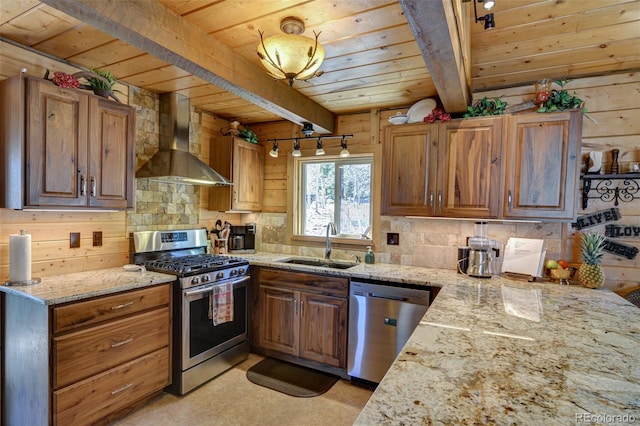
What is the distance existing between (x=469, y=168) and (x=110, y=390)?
295 centimetres

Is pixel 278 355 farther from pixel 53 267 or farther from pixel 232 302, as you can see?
pixel 53 267

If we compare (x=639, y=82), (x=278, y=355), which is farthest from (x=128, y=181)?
(x=639, y=82)

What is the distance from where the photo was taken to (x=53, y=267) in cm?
231

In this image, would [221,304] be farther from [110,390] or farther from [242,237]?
[242,237]

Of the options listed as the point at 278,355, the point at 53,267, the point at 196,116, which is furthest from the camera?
the point at 196,116

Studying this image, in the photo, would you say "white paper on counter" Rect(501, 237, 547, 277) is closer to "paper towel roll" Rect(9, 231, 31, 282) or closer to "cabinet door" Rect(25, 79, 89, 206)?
"cabinet door" Rect(25, 79, 89, 206)

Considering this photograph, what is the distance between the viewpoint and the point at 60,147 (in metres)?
2.07

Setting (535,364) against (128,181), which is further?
(128,181)

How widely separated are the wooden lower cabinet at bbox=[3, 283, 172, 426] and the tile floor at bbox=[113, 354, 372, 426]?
0.19 metres

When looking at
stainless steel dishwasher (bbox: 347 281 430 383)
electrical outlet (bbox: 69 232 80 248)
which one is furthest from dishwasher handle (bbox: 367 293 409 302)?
electrical outlet (bbox: 69 232 80 248)

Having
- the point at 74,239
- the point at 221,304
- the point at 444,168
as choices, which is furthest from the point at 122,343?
the point at 444,168

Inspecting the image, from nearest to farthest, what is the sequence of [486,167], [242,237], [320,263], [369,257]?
[486,167], [369,257], [320,263], [242,237]

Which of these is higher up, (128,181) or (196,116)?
(196,116)

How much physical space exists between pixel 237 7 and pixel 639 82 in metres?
2.85
